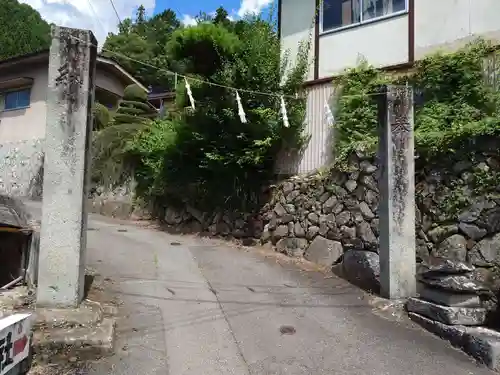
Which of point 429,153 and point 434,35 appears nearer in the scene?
point 429,153

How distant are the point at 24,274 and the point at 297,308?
4.51 m

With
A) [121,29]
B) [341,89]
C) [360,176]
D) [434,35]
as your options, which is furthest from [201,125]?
[121,29]

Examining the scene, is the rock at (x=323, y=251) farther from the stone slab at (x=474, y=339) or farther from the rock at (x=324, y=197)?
the stone slab at (x=474, y=339)

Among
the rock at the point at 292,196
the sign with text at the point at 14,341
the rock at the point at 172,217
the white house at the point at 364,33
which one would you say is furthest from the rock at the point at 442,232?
the rock at the point at 172,217

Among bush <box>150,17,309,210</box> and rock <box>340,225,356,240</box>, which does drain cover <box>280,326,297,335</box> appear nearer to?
rock <box>340,225,356,240</box>

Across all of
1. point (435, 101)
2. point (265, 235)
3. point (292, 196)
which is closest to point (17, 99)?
point (265, 235)

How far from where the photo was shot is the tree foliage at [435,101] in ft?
27.2

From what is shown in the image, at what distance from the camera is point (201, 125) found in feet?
37.5

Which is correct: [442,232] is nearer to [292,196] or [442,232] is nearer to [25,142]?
[292,196]

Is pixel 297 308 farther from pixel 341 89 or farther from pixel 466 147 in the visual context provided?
pixel 341 89

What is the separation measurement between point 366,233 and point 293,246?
6.43 feet

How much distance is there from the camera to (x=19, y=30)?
3259cm

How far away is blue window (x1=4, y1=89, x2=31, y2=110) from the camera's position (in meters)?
19.6

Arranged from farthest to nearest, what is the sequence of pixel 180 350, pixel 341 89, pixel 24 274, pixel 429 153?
pixel 341 89
pixel 429 153
pixel 24 274
pixel 180 350
